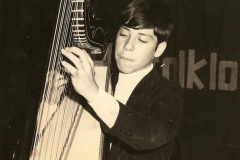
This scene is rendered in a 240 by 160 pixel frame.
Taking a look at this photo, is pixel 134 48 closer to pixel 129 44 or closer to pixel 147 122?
pixel 129 44

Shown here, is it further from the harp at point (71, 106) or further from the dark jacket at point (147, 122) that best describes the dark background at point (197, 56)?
the dark jacket at point (147, 122)

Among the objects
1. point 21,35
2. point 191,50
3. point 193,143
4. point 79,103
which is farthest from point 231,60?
point 21,35

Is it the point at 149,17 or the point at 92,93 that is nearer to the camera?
the point at 92,93

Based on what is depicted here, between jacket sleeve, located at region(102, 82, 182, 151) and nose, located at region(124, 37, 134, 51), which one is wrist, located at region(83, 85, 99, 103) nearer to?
jacket sleeve, located at region(102, 82, 182, 151)

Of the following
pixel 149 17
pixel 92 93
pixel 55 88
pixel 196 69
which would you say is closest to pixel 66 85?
pixel 55 88

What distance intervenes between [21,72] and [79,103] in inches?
8.4

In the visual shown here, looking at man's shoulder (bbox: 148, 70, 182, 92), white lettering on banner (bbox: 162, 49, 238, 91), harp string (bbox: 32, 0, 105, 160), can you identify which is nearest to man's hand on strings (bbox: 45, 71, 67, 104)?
harp string (bbox: 32, 0, 105, 160)

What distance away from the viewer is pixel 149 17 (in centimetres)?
80

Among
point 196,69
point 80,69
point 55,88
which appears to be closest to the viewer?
point 80,69

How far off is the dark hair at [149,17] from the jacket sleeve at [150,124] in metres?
0.21

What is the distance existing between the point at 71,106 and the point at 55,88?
0.33 ft

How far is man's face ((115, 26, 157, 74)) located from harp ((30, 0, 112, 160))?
0.04 metres

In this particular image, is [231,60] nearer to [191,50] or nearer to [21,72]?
[191,50]

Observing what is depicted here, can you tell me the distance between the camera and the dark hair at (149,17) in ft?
2.59
